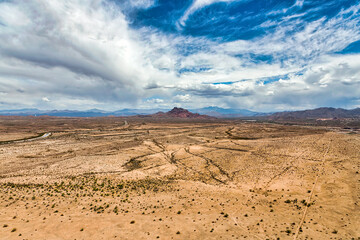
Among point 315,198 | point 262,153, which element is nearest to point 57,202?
point 315,198

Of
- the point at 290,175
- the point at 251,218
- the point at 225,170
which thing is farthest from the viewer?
the point at 225,170

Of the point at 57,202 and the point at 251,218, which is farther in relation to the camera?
the point at 57,202

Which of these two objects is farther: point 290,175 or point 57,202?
point 290,175

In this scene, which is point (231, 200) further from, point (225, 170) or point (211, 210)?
point (225, 170)

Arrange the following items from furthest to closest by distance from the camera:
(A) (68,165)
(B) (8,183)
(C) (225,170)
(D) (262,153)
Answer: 1. (D) (262,153)
2. (A) (68,165)
3. (C) (225,170)
4. (B) (8,183)

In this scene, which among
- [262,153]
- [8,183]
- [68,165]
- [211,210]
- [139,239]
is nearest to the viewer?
[139,239]

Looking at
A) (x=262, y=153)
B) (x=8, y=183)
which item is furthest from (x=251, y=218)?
(x=8, y=183)

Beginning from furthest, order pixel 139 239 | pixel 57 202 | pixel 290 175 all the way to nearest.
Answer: pixel 290 175 → pixel 57 202 → pixel 139 239

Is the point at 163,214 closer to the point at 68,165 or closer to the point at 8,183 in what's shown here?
the point at 8,183

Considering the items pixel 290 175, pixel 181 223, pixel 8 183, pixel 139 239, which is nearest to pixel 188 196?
pixel 181 223
